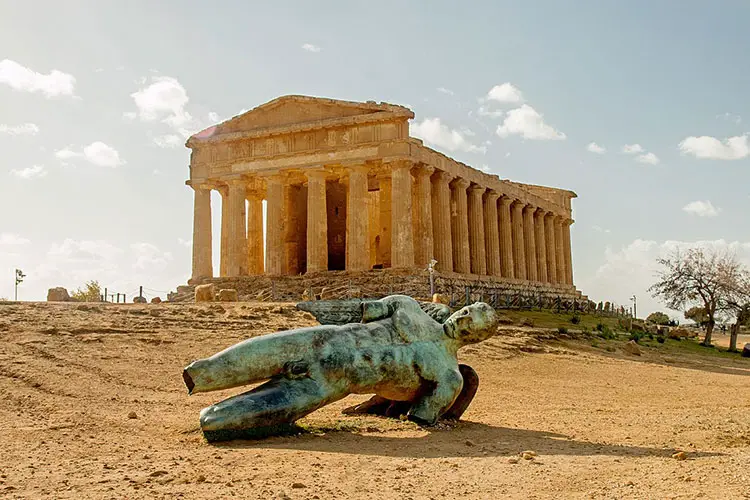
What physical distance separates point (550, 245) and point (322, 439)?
53206mm

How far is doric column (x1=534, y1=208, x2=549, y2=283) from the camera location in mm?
56812

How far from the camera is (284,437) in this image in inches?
339

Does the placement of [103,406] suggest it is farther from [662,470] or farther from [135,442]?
[662,470]

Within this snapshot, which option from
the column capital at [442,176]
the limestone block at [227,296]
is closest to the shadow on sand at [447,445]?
the limestone block at [227,296]

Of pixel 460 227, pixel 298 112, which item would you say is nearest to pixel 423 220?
pixel 460 227

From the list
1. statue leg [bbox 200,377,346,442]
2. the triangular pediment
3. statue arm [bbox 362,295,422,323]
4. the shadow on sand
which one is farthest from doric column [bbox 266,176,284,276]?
statue leg [bbox 200,377,346,442]

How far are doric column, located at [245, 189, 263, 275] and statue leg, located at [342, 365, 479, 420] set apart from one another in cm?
3461

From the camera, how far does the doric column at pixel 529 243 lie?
54.9 m

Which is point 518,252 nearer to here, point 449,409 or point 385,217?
point 385,217

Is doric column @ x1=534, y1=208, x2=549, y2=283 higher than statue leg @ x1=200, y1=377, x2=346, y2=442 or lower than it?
higher

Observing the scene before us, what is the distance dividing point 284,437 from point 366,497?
273cm

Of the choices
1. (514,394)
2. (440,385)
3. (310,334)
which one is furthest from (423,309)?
(514,394)

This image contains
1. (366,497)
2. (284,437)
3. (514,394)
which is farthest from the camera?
(514,394)

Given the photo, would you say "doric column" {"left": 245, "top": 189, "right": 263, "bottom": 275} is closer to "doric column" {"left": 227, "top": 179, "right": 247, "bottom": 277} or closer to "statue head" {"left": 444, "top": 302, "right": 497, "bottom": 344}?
"doric column" {"left": 227, "top": 179, "right": 247, "bottom": 277}
